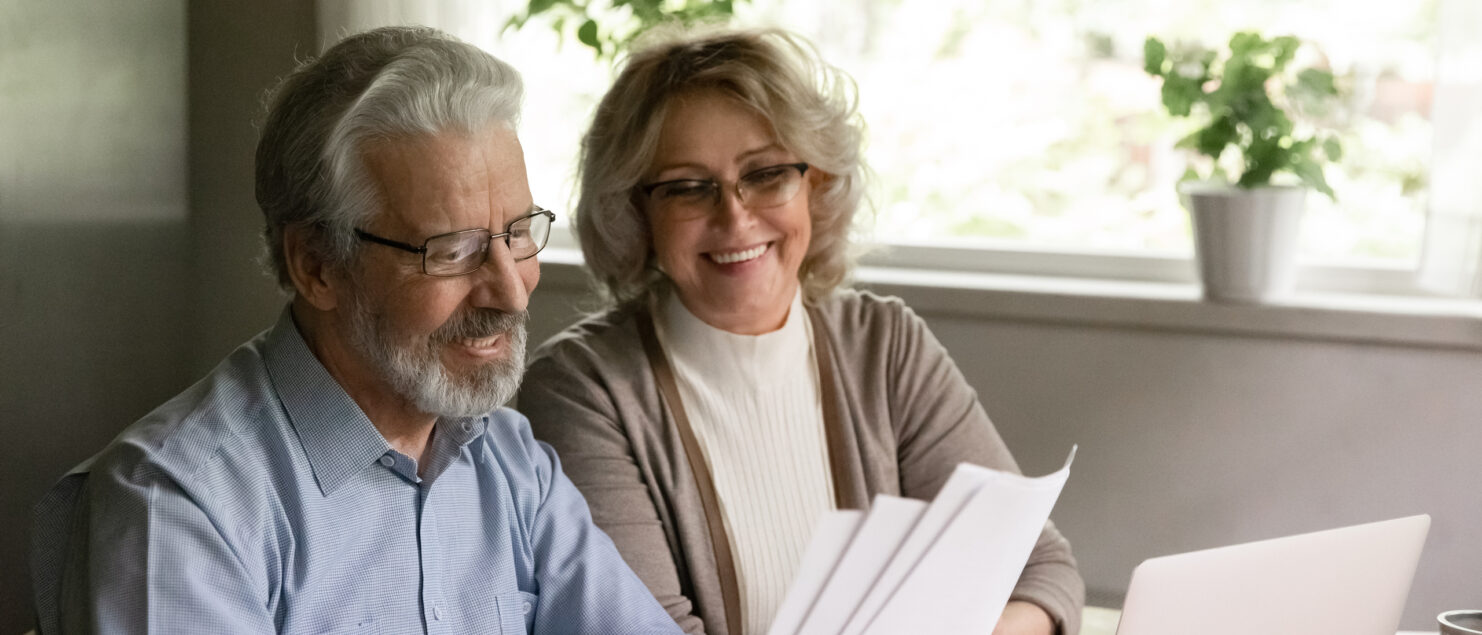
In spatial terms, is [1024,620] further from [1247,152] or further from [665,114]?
[1247,152]

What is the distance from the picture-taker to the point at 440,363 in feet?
3.94

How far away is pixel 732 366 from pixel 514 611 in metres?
0.53

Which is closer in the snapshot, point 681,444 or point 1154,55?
point 681,444

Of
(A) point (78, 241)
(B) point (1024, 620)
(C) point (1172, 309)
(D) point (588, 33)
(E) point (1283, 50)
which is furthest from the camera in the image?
(D) point (588, 33)

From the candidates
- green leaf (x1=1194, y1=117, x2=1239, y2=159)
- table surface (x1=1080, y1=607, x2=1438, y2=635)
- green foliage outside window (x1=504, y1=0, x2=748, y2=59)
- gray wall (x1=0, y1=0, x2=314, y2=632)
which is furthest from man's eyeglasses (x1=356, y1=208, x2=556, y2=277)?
green leaf (x1=1194, y1=117, x2=1239, y2=159)

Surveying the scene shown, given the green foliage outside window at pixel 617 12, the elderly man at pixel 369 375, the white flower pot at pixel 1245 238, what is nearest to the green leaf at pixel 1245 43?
the white flower pot at pixel 1245 238

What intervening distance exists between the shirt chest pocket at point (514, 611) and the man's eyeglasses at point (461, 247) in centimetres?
33

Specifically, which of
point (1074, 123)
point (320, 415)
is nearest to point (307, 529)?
point (320, 415)

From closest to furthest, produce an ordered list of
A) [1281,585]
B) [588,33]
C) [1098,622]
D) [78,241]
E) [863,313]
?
[1281,585], [1098,622], [863,313], [78,241], [588,33]

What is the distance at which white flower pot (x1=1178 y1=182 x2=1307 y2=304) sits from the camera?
7.09 feet

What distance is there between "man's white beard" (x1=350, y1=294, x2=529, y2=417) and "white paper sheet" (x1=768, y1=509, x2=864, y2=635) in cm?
42

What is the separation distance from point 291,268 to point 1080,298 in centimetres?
151

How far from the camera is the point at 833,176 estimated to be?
1849 mm

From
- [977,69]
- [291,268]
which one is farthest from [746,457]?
[977,69]
